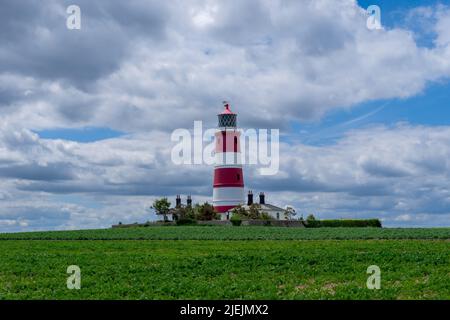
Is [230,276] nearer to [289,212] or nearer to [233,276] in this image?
[233,276]

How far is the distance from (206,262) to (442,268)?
402 inches

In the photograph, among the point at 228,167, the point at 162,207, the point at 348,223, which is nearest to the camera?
the point at 348,223

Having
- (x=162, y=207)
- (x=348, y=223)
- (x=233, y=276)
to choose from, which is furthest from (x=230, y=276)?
(x=162, y=207)

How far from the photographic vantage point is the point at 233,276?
24.6 metres

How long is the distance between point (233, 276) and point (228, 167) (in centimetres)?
6566

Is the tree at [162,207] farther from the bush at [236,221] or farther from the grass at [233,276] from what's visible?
the grass at [233,276]

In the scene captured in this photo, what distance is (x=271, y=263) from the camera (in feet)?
91.0

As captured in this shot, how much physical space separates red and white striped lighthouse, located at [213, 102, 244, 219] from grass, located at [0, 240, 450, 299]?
5834 cm

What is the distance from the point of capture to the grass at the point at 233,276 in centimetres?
2072

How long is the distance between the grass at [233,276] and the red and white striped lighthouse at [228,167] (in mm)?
58343

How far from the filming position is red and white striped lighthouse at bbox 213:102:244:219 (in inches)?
3563

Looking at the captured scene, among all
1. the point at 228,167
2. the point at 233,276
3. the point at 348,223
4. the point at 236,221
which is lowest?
the point at 233,276
